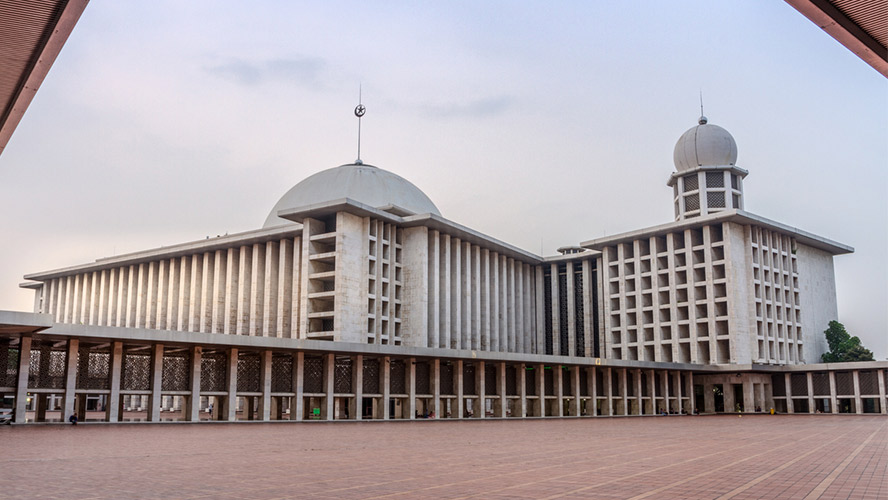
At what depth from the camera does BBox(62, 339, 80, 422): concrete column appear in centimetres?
3073

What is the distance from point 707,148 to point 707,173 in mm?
2224

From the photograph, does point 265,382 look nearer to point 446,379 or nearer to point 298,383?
point 298,383

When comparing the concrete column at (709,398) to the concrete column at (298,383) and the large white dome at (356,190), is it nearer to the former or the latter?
the large white dome at (356,190)

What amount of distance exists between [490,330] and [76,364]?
38.6 meters

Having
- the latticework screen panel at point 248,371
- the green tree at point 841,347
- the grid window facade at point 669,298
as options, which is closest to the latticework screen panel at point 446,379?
the latticework screen panel at point 248,371

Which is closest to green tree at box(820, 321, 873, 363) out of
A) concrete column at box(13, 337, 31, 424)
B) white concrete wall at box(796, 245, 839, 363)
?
white concrete wall at box(796, 245, 839, 363)

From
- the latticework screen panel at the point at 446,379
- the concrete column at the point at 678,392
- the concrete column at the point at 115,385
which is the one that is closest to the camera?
the concrete column at the point at 115,385

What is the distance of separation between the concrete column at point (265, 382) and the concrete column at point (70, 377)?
27.6ft

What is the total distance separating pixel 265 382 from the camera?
122 feet

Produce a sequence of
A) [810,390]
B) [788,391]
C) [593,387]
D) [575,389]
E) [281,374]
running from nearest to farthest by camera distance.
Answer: [281,374], [575,389], [593,387], [810,390], [788,391]

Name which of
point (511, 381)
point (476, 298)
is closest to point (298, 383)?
point (511, 381)

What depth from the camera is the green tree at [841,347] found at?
218 feet

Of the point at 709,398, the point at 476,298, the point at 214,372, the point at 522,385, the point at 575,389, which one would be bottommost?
the point at 709,398

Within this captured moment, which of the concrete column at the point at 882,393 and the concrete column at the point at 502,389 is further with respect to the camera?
the concrete column at the point at 882,393
